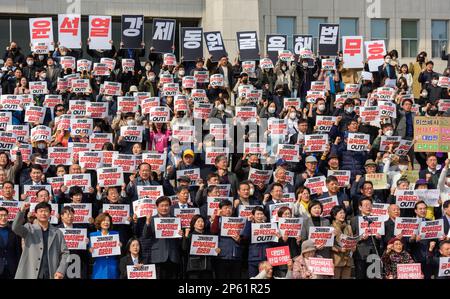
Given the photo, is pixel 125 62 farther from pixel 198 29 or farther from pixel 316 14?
pixel 316 14

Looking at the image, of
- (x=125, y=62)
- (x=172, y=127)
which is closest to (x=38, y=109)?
(x=172, y=127)

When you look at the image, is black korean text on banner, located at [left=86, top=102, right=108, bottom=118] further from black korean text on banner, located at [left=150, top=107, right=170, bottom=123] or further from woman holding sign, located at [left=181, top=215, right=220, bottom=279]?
woman holding sign, located at [left=181, top=215, right=220, bottom=279]

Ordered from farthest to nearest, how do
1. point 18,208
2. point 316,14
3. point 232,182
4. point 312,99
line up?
point 316,14 < point 312,99 < point 232,182 < point 18,208

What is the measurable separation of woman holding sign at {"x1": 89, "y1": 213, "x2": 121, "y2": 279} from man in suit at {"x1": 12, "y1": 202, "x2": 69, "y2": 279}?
1144 mm

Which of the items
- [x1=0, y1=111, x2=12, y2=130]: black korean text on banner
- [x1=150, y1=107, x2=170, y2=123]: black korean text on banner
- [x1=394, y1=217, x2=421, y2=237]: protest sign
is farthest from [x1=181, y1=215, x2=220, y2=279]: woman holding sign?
[x1=0, y1=111, x2=12, y2=130]: black korean text on banner

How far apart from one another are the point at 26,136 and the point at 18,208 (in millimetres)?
4757

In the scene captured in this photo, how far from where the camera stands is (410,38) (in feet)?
132

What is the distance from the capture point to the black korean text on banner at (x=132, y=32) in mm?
29000

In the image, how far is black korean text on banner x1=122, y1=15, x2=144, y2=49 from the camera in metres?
29.0

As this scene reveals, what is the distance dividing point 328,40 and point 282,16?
28.1 ft

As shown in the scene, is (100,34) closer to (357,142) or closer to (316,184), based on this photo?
(357,142)

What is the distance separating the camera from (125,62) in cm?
2716

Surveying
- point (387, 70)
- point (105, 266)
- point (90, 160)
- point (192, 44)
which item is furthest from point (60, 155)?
point (387, 70)

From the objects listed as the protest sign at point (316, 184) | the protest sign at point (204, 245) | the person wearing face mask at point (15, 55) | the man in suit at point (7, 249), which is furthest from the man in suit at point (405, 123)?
the man in suit at point (7, 249)
